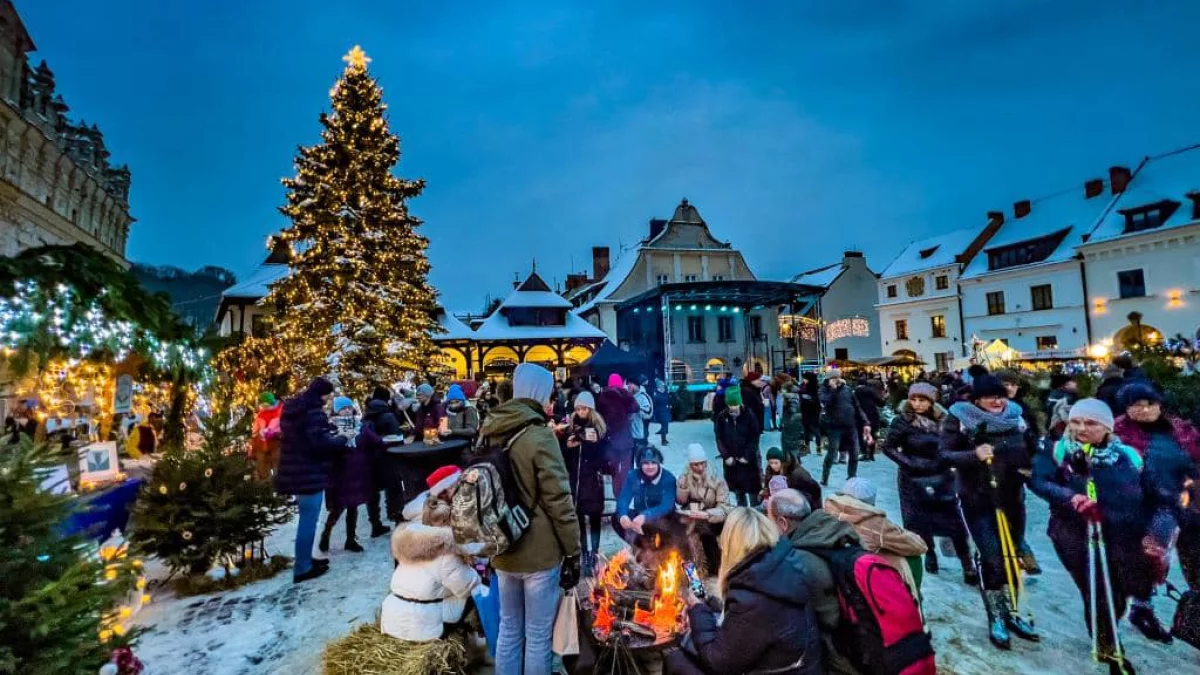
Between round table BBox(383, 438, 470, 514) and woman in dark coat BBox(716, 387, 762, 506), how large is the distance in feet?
11.7

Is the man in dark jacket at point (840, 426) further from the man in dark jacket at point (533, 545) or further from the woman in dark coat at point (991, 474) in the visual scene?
the man in dark jacket at point (533, 545)

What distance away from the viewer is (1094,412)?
12.1 ft

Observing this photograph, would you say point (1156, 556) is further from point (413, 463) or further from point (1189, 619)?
point (413, 463)

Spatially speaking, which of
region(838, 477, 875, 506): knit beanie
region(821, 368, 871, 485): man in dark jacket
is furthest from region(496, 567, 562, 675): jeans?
region(821, 368, 871, 485): man in dark jacket

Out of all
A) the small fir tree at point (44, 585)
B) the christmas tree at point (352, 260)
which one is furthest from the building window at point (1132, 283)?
A: the small fir tree at point (44, 585)

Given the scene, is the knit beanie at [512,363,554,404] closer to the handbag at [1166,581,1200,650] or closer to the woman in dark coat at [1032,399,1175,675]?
the woman in dark coat at [1032,399,1175,675]

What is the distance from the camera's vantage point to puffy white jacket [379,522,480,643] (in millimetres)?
3537

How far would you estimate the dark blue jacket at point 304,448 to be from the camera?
18.1 feet

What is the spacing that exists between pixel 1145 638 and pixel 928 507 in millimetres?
1586

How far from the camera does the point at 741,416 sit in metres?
7.14

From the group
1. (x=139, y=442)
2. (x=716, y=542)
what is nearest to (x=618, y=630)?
(x=716, y=542)

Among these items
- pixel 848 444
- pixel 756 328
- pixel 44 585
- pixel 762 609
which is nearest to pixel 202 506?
pixel 44 585

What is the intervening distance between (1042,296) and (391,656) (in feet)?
125

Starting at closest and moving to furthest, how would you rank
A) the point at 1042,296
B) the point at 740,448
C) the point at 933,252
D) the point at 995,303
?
the point at 740,448, the point at 1042,296, the point at 995,303, the point at 933,252
